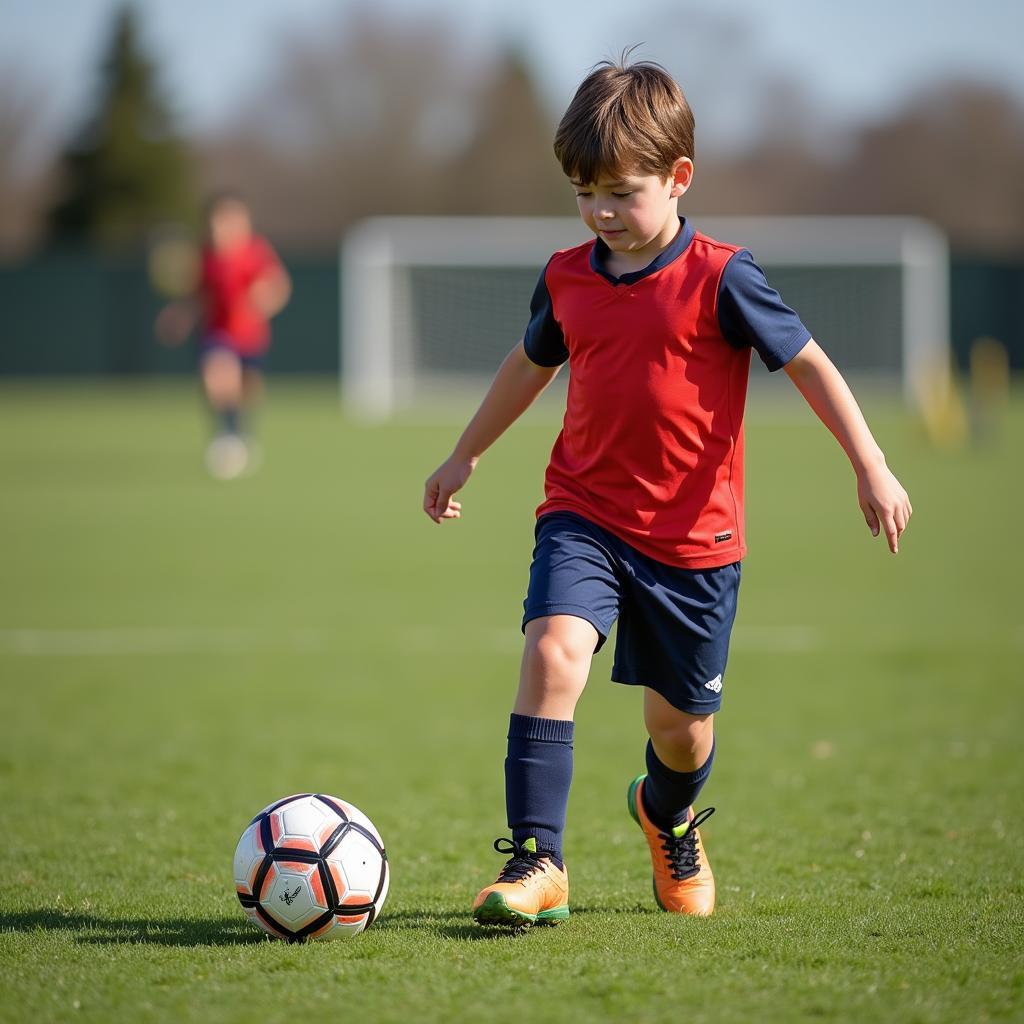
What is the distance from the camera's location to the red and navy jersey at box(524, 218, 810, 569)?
344 centimetres

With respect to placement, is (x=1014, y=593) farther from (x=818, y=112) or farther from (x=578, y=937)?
(x=818, y=112)

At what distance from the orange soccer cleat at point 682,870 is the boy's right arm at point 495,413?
963mm

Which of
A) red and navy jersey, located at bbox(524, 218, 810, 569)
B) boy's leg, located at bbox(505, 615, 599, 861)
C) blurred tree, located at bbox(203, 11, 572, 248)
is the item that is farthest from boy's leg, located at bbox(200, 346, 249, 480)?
blurred tree, located at bbox(203, 11, 572, 248)

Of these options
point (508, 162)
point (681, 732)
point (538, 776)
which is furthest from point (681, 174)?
point (508, 162)

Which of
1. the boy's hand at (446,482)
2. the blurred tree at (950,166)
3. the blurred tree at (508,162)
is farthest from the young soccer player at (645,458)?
the blurred tree at (508,162)

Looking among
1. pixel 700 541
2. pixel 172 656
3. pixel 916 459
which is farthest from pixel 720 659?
pixel 916 459

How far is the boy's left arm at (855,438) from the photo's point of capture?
333cm

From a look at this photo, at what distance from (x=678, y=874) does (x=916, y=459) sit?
14.7 metres

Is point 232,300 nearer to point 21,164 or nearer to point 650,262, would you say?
point 650,262

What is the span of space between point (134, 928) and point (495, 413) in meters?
1.50

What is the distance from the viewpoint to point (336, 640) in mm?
7934

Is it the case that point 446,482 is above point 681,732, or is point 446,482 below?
above

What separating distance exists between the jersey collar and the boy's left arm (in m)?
0.37

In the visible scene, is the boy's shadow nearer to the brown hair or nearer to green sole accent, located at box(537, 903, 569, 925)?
green sole accent, located at box(537, 903, 569, 925)
